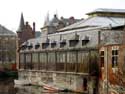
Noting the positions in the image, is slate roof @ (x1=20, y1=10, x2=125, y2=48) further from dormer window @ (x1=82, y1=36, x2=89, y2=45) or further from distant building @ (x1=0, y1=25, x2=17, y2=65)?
distant building @ (x1=0, y1=25, x2=17, y2=65)

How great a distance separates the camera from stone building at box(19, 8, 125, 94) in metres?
40.5

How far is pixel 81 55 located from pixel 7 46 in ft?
174

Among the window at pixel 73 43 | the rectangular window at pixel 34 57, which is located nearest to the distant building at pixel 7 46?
the rectangular window at pixel 34 57

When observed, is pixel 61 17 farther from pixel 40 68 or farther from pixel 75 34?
pixel 75 34

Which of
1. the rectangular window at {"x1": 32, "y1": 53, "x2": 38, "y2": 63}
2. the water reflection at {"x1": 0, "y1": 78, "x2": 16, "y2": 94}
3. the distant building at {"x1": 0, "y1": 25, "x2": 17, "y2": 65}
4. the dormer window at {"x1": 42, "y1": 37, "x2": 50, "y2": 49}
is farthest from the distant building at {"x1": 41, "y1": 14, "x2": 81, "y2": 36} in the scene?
the dormer window at {"x1": 42, "y1": 37, "x2": 50, "y2": 49}

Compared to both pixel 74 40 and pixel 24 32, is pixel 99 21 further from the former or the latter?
pixel 24 32

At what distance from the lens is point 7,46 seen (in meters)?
96.2

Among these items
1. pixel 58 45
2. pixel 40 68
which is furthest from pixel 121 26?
pixel 40 68

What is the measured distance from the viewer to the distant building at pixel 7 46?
3673 inches

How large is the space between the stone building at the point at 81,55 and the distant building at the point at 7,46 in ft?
92.9

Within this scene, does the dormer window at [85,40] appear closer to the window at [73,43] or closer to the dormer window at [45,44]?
the window at [73,43]

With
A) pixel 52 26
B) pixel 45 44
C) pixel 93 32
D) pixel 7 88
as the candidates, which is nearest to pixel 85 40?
pixel 93 32

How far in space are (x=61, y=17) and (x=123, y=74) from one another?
70.0 meters

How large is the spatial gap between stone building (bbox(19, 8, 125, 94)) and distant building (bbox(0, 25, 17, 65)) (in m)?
28.3
